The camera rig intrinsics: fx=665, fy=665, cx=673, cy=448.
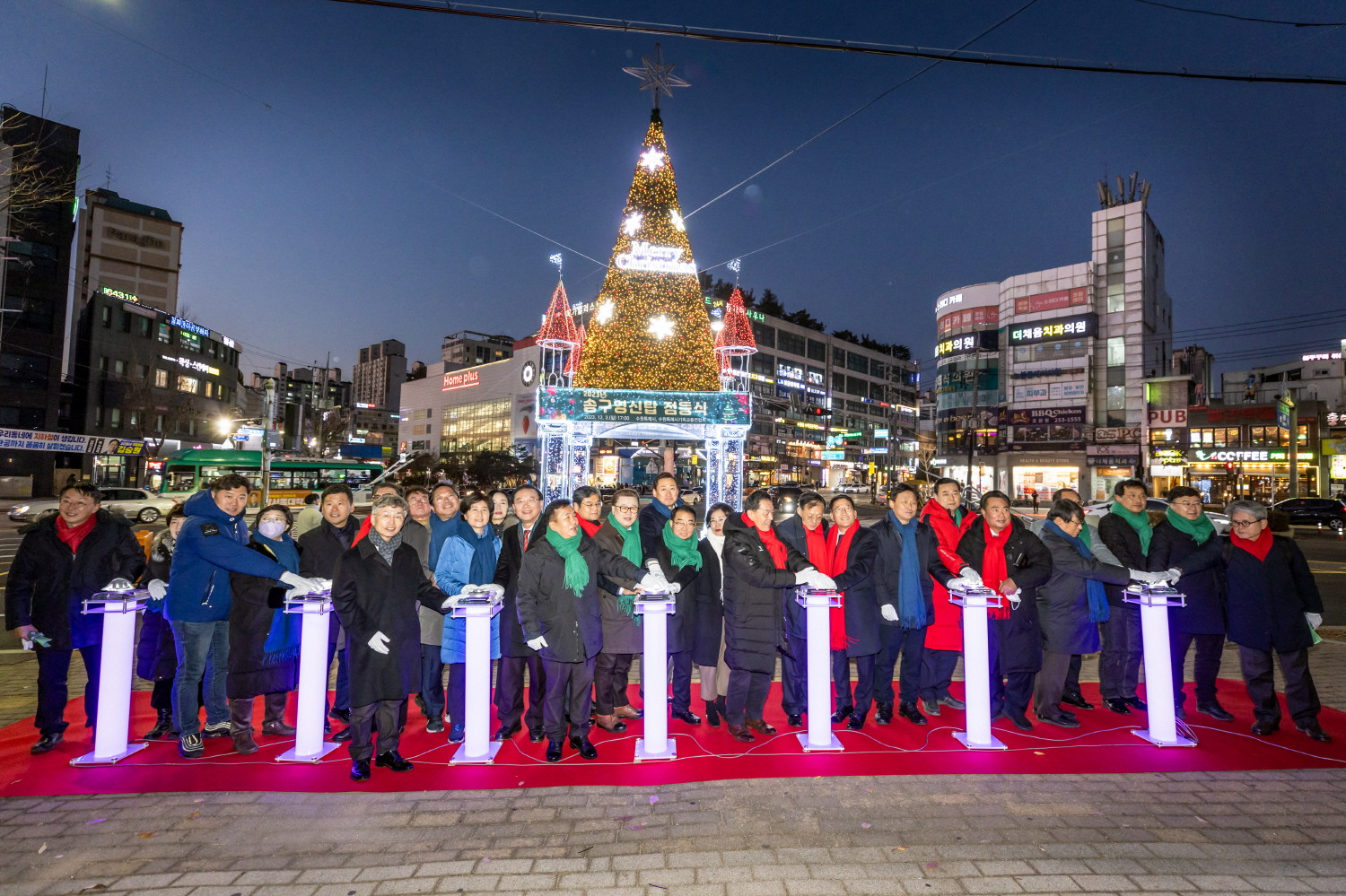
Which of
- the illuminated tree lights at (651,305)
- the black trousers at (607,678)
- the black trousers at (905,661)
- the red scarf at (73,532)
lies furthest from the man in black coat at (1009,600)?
the illuminated tree lights at (651,305)

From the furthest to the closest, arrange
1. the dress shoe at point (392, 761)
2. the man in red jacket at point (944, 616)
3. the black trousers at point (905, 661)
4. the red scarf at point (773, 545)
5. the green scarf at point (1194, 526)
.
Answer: the green scarf at point (1194, 526) < the black trousers at point (905, 661) < the man in red jacket at point (944, 616) < the red scarf at point (773, 545) < the dress shoe at point (392, 761)

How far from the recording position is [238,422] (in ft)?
188

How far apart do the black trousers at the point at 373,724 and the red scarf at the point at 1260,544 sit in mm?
6427

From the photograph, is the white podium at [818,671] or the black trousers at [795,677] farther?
the black trousers at [795,677]

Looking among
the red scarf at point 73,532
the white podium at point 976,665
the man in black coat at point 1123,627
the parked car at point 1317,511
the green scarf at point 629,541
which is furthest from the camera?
the parked car at point 1317,511

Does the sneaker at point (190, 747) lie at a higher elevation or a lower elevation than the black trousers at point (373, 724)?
lower

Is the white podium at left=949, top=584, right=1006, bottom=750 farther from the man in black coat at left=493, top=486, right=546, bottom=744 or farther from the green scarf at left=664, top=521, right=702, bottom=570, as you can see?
the man in black coat at left=493, top=486, right=546, bottom=744

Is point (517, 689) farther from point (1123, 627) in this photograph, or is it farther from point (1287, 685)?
point (1287, 685)

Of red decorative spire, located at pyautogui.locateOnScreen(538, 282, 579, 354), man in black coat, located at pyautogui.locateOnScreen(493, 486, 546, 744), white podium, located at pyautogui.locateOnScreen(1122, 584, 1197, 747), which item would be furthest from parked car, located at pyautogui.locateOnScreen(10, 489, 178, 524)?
white podium, located at pyautogui.locateOnScreen(1122, 584, 1197, 747)

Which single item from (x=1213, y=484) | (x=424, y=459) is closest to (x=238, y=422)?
(x=424, y=459)

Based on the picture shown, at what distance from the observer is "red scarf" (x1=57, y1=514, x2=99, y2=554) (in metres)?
4.88

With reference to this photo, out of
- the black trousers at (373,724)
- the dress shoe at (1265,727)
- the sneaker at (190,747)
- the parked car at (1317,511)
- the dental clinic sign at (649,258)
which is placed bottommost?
the sneaker at (190,747)

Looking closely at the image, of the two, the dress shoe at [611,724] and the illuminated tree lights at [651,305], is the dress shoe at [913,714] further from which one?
the illuminated tree lights at [651,305]

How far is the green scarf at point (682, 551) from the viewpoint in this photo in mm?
5090
